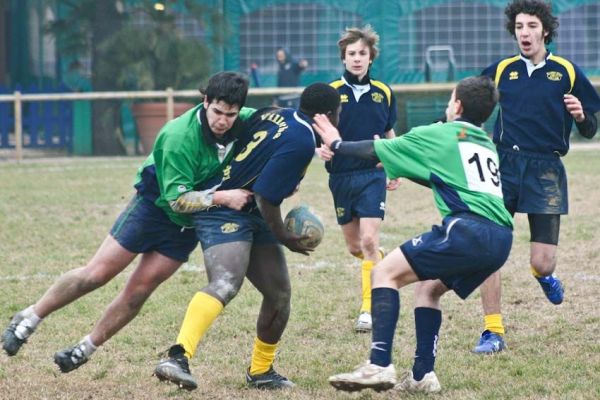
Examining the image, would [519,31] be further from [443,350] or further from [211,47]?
[211,47]

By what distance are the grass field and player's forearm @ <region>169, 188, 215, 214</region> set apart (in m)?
0.95

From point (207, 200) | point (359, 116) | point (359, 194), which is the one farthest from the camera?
point (359, 116)

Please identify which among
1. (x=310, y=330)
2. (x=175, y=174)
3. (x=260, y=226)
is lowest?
(x=310, y=330)

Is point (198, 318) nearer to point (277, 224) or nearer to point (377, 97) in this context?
point (277, 224)

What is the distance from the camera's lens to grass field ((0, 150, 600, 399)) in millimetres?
6438

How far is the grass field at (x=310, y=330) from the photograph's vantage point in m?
6.44

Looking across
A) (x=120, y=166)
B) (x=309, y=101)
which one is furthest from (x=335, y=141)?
(x=120, y=166)

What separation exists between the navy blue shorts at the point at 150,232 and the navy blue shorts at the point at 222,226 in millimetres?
220

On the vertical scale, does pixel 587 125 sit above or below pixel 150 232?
above

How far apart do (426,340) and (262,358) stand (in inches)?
35.4

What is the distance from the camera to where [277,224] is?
6148 millimetres

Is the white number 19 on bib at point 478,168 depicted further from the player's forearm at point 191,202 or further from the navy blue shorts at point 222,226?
the player's forearm at point 191,202

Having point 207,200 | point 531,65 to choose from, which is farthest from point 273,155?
point 531,65

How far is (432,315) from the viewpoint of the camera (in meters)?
6.30
